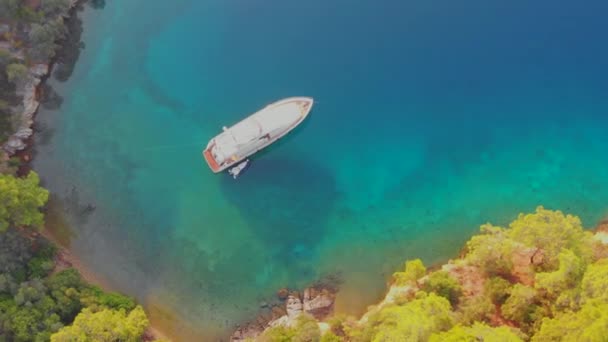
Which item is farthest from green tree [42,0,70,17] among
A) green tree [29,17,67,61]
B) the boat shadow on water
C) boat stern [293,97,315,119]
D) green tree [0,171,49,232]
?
boat stern [293,97,315,119]

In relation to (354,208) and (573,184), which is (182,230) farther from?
(573,184)

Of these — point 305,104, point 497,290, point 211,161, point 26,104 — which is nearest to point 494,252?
point 497,290

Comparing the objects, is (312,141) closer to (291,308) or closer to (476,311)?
(291,308)

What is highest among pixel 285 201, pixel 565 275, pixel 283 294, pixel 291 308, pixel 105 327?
pixel 285 201

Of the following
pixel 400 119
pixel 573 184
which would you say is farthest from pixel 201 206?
pixel 573 184

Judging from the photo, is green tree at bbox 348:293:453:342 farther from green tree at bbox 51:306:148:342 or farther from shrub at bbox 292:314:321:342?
green tree at bbox 51:306:148:342

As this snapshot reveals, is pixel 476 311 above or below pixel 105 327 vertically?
below

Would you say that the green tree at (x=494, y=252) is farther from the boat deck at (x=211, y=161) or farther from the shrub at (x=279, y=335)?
the boat deck at (x=211, y=161)

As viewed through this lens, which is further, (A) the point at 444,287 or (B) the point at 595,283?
(A) the point at 444,287

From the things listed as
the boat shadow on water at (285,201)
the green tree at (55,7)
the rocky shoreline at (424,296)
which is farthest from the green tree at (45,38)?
the rocky shoreline at (424,296)
